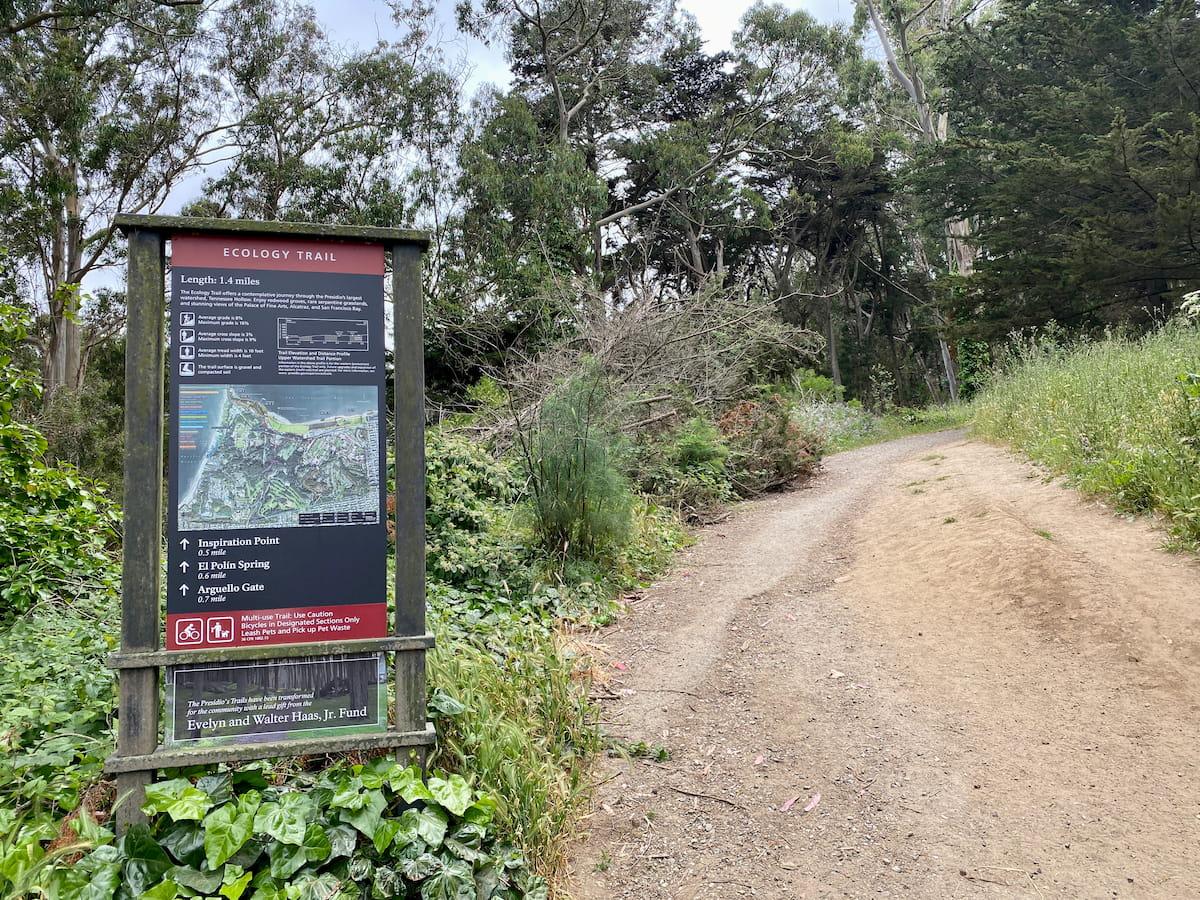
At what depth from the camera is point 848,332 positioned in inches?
1436

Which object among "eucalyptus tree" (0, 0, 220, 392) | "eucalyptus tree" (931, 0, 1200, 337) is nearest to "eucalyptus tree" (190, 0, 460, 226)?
"eucalyptus tree" (0, 0, 220, 392)

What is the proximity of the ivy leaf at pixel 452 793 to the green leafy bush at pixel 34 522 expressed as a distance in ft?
10.6

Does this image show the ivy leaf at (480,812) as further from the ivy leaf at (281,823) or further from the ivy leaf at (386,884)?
the ivy leaf at (281,823)

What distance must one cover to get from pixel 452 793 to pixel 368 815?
0.30m

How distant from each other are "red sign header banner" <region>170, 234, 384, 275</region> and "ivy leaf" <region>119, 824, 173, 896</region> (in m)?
1.91

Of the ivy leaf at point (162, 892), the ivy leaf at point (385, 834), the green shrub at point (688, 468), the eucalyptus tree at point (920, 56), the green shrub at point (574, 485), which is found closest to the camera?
the ivy leaf at point (162, 892)

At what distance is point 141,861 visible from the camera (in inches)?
98.6

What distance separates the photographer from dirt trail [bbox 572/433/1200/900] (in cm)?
299

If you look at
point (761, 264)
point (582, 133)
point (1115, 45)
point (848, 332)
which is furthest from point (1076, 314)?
point (848, 332)

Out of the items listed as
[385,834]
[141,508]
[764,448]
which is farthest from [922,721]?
[764,448]

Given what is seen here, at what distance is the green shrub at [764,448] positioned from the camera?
1105cm

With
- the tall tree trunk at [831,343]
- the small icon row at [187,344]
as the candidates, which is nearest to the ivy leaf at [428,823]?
the small icon row at [187,344]

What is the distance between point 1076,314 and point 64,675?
657 inches

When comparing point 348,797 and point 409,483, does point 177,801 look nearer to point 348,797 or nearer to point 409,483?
point 348,797
